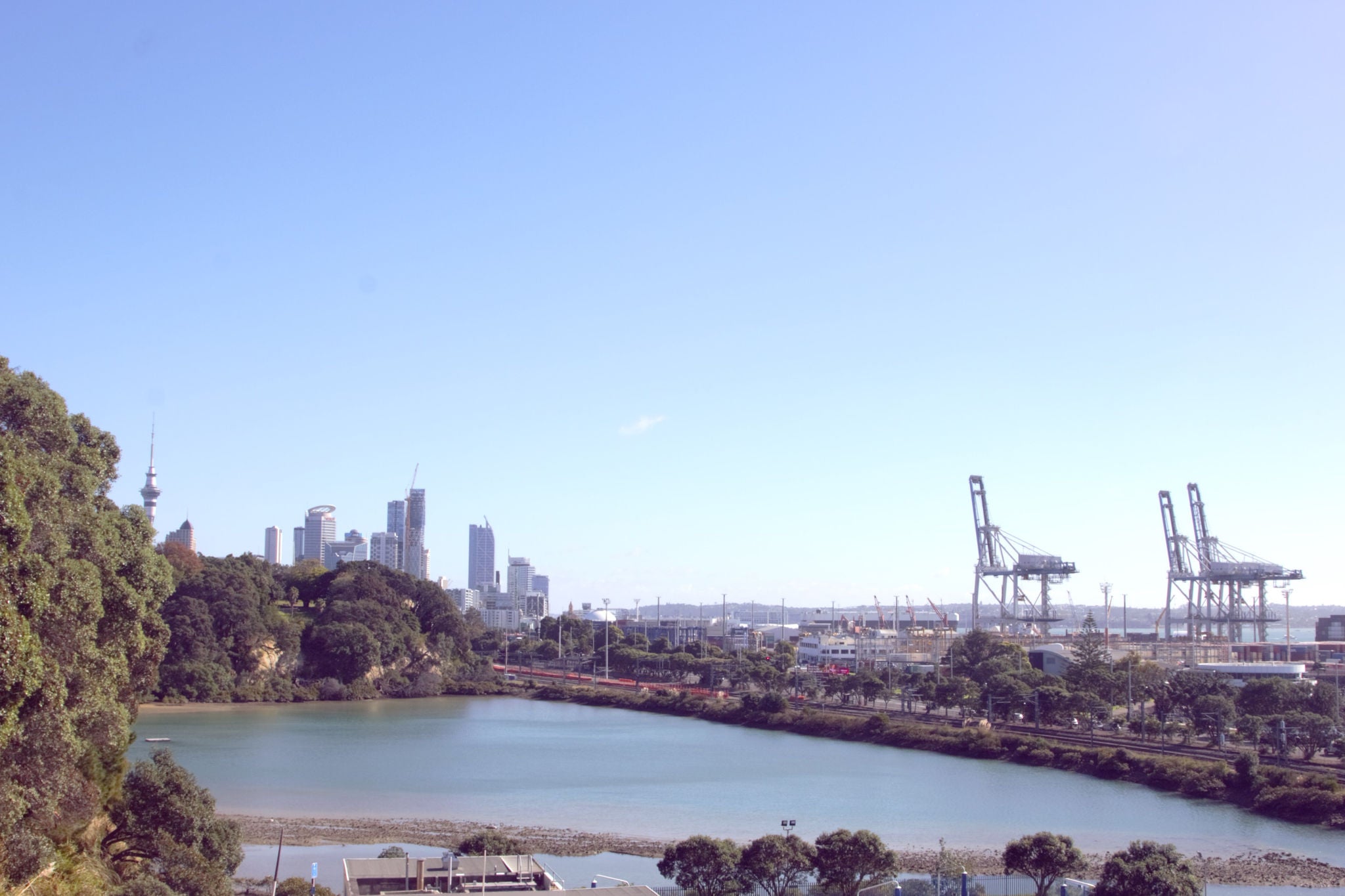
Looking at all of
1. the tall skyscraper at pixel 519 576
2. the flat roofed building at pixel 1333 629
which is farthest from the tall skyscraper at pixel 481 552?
the flat roofed building at pixel 1333 629

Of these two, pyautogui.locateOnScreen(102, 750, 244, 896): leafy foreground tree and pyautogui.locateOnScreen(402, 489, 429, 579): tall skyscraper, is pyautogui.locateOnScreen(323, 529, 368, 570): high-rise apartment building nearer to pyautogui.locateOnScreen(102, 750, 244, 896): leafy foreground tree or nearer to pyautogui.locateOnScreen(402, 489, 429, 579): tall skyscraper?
pyautogui.locateOnScreen(402, 489, 429, 579): tall skyscraper

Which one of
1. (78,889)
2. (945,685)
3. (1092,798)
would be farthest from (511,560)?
(78,889)

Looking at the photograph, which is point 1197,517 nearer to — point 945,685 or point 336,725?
point 945,685

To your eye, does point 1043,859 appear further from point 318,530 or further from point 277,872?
point 318,530

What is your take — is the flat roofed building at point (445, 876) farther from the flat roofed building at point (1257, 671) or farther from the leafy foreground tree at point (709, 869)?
the flat roofed building at point (1257, 671)

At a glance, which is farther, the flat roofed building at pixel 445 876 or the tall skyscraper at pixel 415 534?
the tall skyscraper at pixel 415 534

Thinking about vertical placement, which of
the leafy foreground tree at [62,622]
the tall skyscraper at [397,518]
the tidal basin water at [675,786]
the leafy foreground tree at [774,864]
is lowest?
the tidal basin water at [675,786]

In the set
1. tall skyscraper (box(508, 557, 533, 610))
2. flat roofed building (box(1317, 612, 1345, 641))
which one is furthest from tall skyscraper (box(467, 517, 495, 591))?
flat roofed building (box(1317, 612, 1345, 641))
